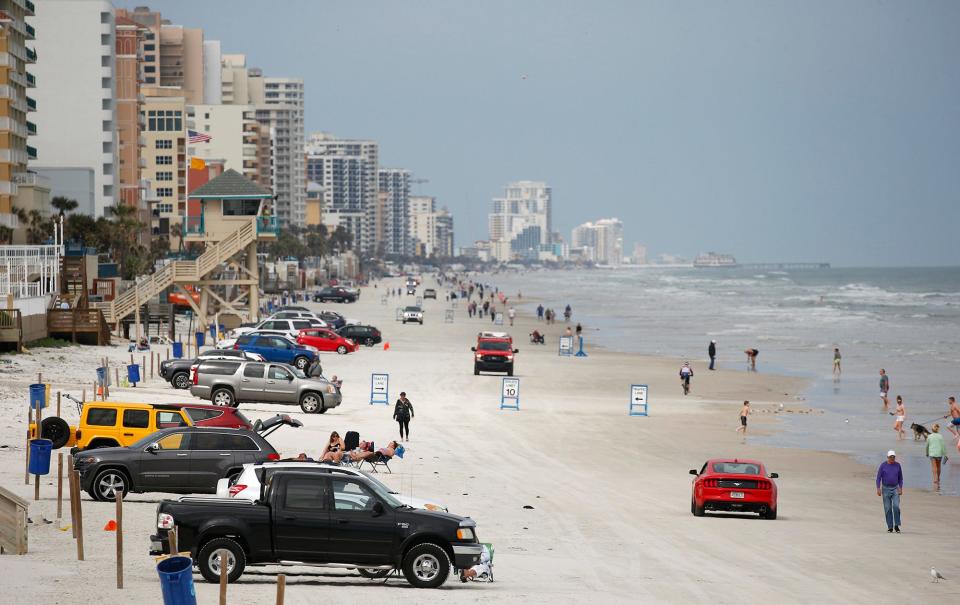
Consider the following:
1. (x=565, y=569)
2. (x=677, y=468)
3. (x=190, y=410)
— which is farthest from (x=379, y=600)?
(x=677, y=468)

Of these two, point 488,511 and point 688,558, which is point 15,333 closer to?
point 488,511

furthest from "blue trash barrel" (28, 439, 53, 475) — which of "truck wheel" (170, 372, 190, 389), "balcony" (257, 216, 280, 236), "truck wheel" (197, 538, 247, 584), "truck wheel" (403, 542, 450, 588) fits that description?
"balcony" (257, 216, 280, 236)

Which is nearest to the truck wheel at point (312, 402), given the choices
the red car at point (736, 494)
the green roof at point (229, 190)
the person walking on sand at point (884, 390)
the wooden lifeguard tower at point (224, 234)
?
the red car at point (736, 494)

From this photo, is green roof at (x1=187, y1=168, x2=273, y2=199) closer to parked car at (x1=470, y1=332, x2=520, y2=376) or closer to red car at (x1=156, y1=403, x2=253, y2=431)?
parked car at (x1=470, y1=332, x2=520, y2=376)

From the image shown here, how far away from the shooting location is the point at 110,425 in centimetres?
2238

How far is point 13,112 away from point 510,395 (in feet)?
161

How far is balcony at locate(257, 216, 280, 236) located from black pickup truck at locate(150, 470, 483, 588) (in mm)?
53812

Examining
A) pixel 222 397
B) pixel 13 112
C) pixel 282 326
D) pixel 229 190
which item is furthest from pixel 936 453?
pixel 13 112

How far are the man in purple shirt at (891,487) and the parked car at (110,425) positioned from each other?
38.3 feet

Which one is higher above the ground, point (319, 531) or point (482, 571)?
point (319, 531)

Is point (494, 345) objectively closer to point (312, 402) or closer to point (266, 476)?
point (312, 402)

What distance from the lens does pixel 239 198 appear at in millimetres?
67750

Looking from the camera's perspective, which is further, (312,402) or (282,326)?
(282,326)

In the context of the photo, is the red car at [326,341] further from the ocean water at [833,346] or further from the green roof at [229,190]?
the ocean water at [833,346]
